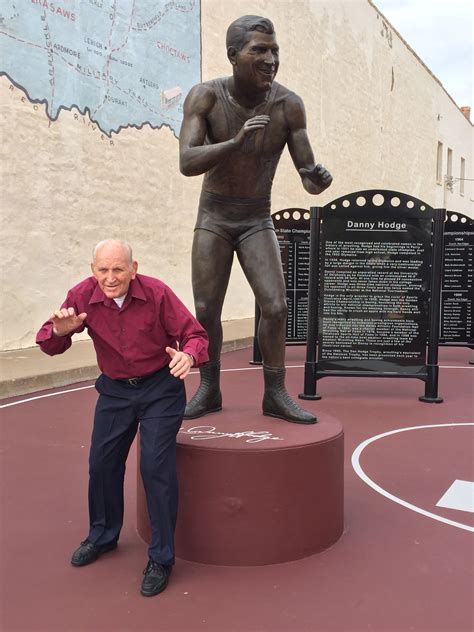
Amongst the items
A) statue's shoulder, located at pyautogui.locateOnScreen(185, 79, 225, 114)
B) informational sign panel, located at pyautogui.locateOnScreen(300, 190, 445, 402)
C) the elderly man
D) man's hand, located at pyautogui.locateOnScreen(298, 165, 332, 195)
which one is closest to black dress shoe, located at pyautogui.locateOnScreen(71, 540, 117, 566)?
the elderly man

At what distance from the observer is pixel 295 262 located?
869 cm

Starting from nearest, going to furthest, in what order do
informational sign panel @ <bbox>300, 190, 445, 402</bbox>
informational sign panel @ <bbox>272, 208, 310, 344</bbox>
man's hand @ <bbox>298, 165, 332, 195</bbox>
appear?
man's hand @ <bbox>298, 165, 332, 195</bbox> → informational sign panel @ <bbox>300, 190, 445, 402</bbox> → informational sign panel @ <bbox>272, 208, 310, 344</bbox>

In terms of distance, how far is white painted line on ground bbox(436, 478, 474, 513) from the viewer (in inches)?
144

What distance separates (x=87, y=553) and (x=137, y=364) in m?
0.89

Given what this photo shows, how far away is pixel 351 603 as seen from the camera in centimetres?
258

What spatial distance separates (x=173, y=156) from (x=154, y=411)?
870 cm

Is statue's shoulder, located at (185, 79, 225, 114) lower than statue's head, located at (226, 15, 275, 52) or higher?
lower

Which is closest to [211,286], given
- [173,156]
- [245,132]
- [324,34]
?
[245,132]

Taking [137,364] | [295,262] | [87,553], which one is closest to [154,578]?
[87,553]

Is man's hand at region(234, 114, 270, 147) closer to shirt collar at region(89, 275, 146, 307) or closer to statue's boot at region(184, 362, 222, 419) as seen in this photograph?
shirt collar at region(89, 275, 146, 307)

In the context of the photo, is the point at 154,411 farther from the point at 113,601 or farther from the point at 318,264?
the point at 318,264

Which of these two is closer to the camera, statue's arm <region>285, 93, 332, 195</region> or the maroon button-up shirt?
the maroon button-up shirt
